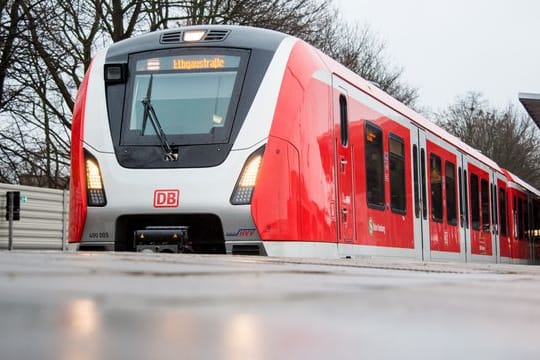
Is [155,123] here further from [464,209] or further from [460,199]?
[464,209]

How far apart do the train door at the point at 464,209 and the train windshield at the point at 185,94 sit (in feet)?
21.2

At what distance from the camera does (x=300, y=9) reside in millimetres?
24141

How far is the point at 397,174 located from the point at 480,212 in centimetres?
514

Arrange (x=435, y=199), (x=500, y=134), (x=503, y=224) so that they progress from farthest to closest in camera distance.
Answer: (x=500, y=134) → (x=503, y=224) → (x=435, y=199)

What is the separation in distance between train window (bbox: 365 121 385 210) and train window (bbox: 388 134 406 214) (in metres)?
0.38

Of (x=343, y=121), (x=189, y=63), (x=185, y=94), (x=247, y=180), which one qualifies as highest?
(x=189, y=63)

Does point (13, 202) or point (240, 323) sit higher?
point (13, 202)

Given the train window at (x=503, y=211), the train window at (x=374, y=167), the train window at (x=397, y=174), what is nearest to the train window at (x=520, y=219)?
the train window at (x=503, y=211)

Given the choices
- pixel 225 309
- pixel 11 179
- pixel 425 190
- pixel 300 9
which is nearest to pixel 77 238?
pixel 425 190

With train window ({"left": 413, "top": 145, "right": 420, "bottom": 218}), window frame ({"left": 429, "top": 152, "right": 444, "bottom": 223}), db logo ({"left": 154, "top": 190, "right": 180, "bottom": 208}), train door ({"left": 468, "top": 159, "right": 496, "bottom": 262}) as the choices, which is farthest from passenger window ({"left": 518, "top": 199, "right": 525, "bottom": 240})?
db logo ({"left": 154, "top": 190, "right": 180, "bottom": 208})

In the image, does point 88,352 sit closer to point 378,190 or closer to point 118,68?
point 118,68

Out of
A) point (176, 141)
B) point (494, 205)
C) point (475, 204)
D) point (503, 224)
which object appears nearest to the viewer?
point (176, 141)

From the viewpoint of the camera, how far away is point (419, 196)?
36.9 feet

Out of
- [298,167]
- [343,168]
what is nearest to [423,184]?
[343,168]
